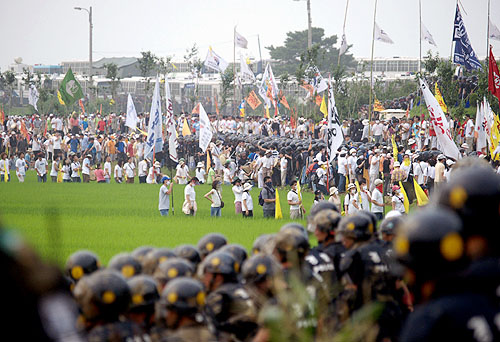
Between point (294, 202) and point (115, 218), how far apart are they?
601 cm

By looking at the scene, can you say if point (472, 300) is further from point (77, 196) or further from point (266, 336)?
point (77, 196)

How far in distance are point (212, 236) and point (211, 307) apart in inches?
104

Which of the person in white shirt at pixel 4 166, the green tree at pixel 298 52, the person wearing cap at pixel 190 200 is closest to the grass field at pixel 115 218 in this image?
the person wearing cap at pixel 190 200

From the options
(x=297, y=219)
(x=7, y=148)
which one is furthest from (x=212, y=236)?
(x=7, y=148)

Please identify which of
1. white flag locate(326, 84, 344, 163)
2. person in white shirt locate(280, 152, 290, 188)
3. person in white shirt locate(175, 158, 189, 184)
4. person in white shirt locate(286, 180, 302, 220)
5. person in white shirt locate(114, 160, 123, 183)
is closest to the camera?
person in white shirt locate(286, 180, 302, 220)

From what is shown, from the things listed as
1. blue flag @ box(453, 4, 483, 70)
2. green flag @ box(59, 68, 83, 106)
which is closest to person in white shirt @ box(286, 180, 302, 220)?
blue flag @ box(453, 4, 483, 70)

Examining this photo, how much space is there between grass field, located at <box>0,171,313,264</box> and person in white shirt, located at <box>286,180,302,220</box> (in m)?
0.59

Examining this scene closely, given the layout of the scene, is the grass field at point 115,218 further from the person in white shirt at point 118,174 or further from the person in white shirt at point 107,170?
the person in white shirt at point 118,174

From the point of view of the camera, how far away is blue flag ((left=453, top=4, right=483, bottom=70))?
27844 mm

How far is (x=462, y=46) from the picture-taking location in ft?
92.3

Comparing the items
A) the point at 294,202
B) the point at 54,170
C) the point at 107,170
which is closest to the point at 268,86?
the point at 107,170

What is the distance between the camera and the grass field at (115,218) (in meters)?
20.1

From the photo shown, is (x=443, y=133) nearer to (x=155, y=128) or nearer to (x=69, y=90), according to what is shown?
(x=155, y=128)

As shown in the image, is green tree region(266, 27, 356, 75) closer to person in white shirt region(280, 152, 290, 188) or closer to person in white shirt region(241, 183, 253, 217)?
person in white shirt region(280, 152, 290, 188)
